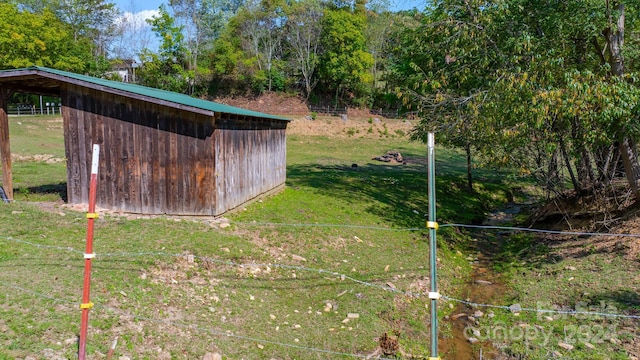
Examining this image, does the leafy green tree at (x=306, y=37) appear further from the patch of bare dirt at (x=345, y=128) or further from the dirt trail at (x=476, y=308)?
the dirt trail at (x=476, y=308)

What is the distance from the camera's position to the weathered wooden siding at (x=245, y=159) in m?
10.9

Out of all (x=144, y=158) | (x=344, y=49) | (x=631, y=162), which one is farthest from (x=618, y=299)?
(x=344, y=49)

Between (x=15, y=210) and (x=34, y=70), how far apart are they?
10.9 ft

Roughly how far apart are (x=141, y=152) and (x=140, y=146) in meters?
0.16

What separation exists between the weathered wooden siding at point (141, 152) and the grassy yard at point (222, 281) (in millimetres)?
852

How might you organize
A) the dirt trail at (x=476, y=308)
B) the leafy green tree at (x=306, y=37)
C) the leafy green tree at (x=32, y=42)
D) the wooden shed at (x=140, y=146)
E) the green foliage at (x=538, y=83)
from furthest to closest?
1. the leafy green tree at (x=306, y=37)
2. the leafy green tree at (x=32, y=42)
3. the wooden shed at (x=140, y=146)
4. the green foliage at (x=538, y=83)
5. the dirt trail at (x=476, y=308)

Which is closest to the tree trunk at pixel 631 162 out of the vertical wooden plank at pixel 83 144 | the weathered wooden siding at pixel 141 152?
the weathered wooden siding at pixel 141 152

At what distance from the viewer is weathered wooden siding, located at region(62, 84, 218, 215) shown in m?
10.6

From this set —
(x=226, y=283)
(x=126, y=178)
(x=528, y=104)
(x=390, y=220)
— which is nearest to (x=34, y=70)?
(x=126, y=178)

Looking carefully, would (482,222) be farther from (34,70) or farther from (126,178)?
(34,70)

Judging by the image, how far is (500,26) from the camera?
1116 centimetres

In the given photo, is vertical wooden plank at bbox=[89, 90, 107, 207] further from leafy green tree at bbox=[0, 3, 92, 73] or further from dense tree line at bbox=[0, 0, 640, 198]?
leafy green tree at bbox=[0, 3, 92, 73]

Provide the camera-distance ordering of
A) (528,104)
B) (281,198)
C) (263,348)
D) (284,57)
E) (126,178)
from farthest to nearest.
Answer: (284,57) < (281,198) < (126,178) < (528,104) < (263,348)

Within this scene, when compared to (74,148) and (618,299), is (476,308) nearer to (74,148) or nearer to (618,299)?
(618,299)
